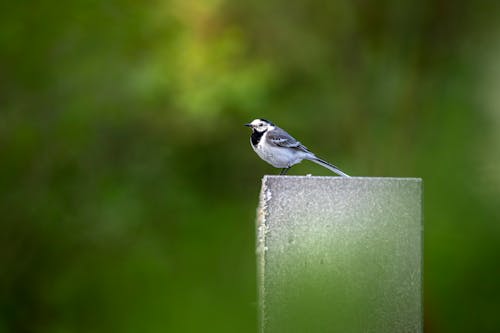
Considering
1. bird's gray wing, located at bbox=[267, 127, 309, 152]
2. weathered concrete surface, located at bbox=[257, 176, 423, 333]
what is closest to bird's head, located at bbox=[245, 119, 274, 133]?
bird's gray wing, located at bbox=[267, 127, 309, 152]

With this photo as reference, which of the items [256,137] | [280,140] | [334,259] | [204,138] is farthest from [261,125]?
[204,138]

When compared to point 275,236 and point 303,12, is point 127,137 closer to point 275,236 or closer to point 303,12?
point 303,12

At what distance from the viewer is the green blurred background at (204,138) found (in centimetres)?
823

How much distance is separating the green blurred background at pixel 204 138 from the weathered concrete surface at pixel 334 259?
15.1 feet

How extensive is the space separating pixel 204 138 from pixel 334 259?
7505 mm

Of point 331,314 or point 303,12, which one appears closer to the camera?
point 331,314

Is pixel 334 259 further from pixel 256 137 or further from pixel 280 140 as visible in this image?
pixel 256 137

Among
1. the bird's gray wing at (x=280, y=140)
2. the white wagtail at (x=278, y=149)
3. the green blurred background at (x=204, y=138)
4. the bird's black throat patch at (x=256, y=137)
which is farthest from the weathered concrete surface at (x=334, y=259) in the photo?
the green blurred background at (x=204, y=138)

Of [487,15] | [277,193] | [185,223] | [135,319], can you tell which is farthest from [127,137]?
[277,193]

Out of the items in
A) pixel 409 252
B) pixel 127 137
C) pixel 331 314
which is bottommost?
pixel 331 314

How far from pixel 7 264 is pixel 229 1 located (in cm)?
433

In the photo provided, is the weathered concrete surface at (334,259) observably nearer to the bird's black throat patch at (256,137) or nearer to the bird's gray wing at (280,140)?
the bird's gray wing at (280,140)

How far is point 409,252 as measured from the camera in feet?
8.91

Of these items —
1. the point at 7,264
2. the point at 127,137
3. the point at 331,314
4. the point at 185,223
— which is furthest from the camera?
the point at 185,223
